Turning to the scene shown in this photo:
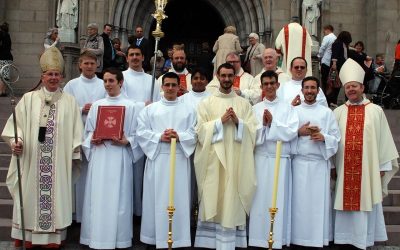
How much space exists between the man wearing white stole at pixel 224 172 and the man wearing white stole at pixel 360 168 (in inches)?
45.6

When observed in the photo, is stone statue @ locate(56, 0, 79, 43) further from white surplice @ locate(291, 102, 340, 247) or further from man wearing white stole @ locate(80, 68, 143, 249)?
white surplice @ locate(291, 102, 340, 247)

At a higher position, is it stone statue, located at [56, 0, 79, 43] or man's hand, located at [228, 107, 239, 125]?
stone statue, located at [56, 0, 79, 43]

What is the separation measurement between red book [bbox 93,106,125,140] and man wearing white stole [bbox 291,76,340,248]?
2022 mm

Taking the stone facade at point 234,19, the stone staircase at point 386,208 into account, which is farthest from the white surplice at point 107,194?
the stone facade at point 234,19

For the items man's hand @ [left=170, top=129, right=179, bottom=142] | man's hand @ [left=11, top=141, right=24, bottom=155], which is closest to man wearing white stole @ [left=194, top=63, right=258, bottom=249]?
Result: man's hand @ [left=170, top=129, right=179, bottom=142]

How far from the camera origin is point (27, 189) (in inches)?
247

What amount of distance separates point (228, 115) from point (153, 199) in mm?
1309

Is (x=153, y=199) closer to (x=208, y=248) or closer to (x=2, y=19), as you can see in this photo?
(x=208, y=248)

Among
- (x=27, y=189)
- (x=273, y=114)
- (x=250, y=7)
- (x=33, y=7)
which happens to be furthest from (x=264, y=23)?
(x=27, y=189)

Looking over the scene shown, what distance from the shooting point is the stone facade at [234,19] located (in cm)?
1645

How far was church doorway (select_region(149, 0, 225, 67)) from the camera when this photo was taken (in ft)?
63.2

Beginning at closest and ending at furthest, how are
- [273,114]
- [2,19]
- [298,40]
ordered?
[273,114], [298,40], [2,19]

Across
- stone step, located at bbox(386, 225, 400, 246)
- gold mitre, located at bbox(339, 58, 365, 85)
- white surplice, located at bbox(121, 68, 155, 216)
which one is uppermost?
gold mitre, located at bbox(339, 58, 365, 85)

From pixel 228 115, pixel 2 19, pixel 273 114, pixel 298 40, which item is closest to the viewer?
pixel 228 115
